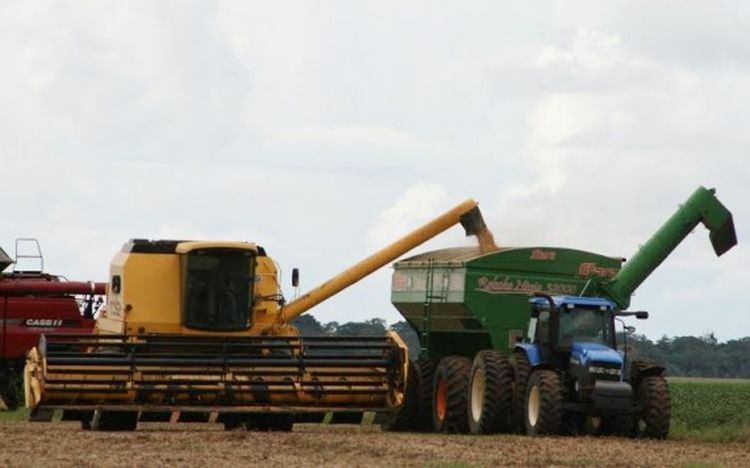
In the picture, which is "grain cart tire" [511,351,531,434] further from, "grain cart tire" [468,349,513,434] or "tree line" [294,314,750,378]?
"tree line" [294,314,750,378]

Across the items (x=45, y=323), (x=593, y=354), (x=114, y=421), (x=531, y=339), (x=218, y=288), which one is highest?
(x=218, y=288)

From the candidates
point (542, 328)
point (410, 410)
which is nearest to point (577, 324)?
point (542, 328)

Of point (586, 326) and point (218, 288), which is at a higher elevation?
point (218, 288)

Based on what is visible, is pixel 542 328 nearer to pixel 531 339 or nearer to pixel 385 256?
pixel 531 339

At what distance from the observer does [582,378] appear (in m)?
24.5

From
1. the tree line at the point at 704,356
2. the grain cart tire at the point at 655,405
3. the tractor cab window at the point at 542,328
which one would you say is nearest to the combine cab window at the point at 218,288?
the tractor cab window at the point at 542,328

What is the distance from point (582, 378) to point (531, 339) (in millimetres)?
1482

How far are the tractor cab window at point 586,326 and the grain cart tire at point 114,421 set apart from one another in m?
5.94

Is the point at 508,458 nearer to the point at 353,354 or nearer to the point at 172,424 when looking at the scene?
the point at 353,354

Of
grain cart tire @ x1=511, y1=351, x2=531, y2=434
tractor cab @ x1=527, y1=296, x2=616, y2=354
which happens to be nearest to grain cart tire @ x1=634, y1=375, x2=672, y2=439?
tractor cab @ x1=527, y1=296, x2=616, y2=354

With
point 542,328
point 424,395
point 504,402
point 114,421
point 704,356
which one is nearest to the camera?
point 114,421

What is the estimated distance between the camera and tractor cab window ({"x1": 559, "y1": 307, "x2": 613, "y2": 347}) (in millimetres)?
25156

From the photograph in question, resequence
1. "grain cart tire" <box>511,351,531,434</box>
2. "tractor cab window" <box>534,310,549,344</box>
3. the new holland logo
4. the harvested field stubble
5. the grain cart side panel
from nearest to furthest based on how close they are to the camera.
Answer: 1. the harvested field stubble
2. "tractor cab window" <box>534,310,549,344</box>
3. "grain cart tire" <box>511,351,531,434</box>
4. the grain cart side panel
5. the new holland logo

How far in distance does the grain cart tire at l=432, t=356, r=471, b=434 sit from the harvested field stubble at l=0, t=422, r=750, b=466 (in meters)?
1.59
